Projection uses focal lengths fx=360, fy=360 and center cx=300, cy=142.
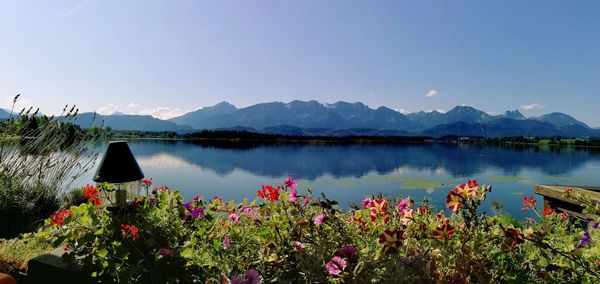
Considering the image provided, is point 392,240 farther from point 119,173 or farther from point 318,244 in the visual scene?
point 119,173

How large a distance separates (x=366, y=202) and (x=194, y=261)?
54.2 inches

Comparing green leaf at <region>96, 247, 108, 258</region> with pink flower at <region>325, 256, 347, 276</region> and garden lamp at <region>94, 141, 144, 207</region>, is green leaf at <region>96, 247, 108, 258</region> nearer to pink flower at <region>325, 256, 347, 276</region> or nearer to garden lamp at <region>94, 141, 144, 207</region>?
garden lamp at <region>94, 141, 144, 207</region>

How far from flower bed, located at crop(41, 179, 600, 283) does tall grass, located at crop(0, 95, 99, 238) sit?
18.3 ft

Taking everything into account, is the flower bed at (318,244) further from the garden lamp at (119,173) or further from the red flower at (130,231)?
the garden lamp at (119,173)

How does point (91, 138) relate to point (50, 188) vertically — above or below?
above

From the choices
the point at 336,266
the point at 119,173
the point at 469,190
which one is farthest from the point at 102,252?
the point at 469,190

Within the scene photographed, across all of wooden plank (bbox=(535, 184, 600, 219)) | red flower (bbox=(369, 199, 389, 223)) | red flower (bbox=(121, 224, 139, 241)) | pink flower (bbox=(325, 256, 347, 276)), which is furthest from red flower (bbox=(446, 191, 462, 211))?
wooden plank (bbox=(535, 184, 600, 219))

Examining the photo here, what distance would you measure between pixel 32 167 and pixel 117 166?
6978 millimetres

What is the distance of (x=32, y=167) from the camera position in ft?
28.3

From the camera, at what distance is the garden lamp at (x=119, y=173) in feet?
11.1

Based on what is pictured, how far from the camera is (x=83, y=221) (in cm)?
266

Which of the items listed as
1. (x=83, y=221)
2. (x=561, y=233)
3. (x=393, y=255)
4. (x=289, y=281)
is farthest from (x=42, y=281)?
(x=561, y=233)

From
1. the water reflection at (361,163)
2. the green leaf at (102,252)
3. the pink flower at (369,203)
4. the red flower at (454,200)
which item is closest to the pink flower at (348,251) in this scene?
the red flower at (454,200)

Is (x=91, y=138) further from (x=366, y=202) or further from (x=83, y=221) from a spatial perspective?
(x=366, y=202)
